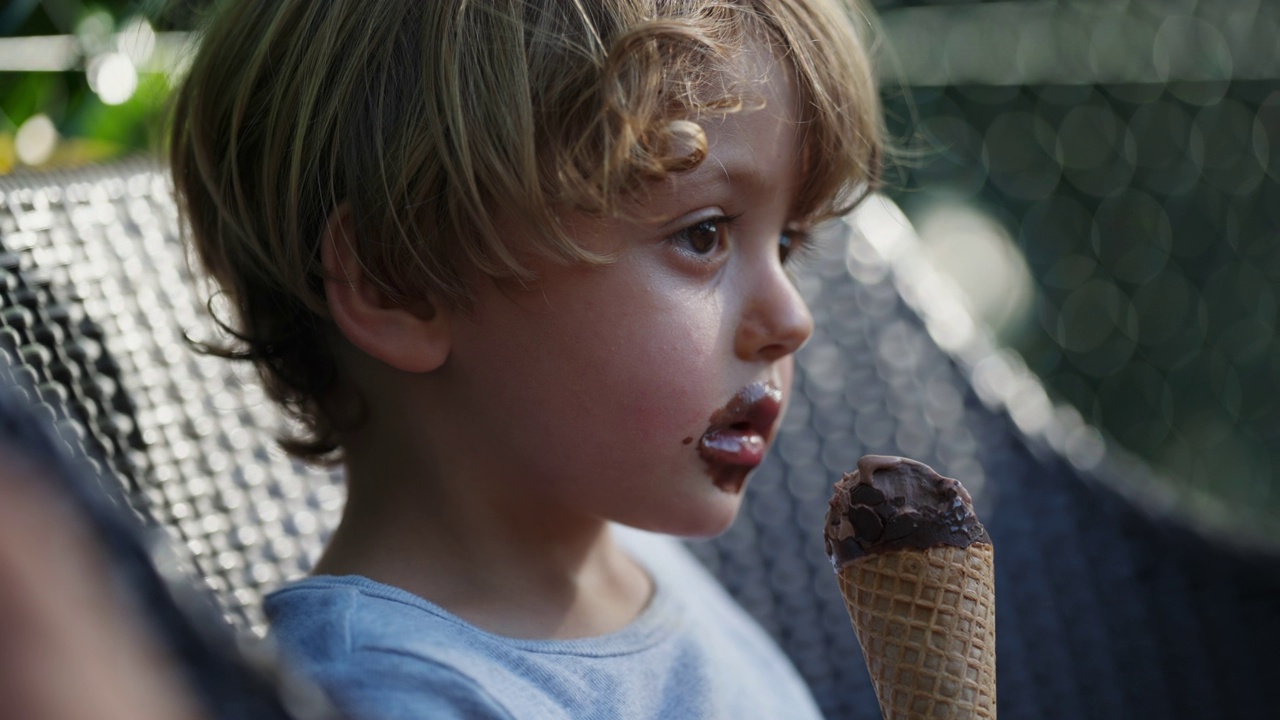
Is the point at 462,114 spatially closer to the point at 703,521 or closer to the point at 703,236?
the point at 703,236

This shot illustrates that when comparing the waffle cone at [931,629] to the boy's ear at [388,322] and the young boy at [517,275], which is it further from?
the boy's ear at [388,322]

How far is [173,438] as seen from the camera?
3.54 feet

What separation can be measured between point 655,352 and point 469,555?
22 centimetres

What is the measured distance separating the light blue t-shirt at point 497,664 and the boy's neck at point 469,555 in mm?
31

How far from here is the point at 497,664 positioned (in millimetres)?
824

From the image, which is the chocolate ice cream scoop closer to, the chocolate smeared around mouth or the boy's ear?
the chocolate smeared around mouth

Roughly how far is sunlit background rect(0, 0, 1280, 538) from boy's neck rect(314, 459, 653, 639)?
1955 millimetres

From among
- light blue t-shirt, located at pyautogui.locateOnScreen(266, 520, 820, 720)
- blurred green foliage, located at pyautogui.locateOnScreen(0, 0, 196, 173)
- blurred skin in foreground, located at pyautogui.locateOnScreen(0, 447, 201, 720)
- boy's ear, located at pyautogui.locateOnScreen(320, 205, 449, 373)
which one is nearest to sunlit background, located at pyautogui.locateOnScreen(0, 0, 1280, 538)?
blurred green foliage, located at pyautogui.locateOnScreen(0, 0, 196, 173)

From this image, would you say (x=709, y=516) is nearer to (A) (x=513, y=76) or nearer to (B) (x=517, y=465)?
(B) (x=517, y=465)

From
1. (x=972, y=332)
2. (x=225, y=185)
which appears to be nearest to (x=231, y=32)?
(x=225, y=185)

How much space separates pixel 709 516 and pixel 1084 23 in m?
2.38

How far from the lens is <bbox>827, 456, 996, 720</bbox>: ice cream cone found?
712 millimetres

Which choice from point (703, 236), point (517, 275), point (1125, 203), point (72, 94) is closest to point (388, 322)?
point (517, 275)

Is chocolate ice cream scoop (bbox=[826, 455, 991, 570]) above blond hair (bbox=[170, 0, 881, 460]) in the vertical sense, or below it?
below
